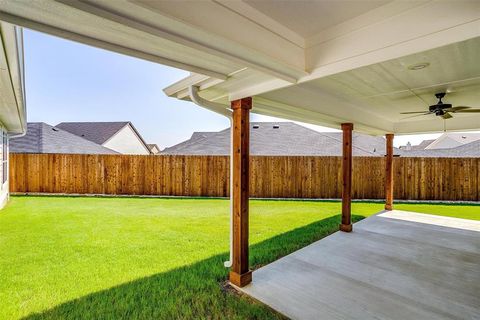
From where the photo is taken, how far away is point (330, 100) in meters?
4.02

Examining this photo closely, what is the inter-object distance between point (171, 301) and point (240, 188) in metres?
1.39

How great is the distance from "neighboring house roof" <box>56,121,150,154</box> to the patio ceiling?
1798cm

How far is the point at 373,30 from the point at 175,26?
4.65ft

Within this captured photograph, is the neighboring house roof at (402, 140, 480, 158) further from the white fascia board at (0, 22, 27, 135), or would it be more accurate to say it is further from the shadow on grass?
the white fascia board at (0, 22, 27, 135)

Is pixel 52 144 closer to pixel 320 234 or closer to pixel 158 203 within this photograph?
pixel 158 203

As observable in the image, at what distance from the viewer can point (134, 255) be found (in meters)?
3.86

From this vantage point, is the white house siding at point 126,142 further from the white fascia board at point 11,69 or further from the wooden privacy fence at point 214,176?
the white fascia board at point 11,69

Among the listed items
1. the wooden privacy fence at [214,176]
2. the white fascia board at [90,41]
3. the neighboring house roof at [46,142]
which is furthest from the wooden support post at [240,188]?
the neighboring house roof at [46,142]

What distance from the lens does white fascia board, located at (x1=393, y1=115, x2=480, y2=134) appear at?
240 inches

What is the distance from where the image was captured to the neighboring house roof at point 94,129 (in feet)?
60.5

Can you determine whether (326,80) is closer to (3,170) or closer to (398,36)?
(398,36)

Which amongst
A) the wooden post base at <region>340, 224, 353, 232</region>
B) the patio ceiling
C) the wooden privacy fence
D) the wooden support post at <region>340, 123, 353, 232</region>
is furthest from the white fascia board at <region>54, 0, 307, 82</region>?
the wooden privacy fence

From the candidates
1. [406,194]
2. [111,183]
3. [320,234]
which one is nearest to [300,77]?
[320,234]

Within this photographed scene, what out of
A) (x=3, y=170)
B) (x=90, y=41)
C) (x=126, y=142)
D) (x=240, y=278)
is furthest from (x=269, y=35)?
(x=126, y=142)
